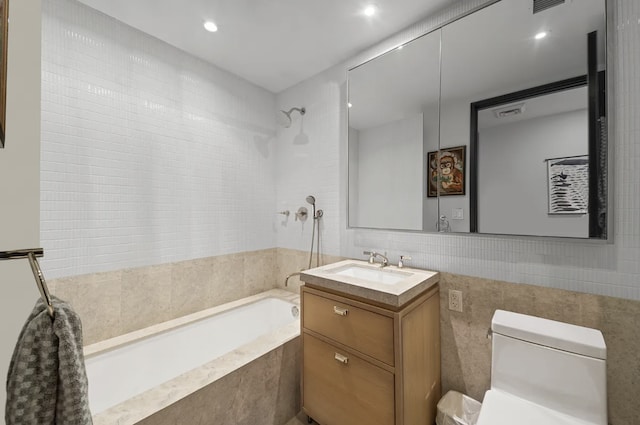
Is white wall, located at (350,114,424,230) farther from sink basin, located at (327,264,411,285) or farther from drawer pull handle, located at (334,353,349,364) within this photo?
drawer pull handle, located at (334,353,349,364)

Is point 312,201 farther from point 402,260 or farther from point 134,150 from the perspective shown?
point 134,150

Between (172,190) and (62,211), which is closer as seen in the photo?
(62,211)

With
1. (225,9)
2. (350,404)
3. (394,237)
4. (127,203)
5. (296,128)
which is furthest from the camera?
(296,128)

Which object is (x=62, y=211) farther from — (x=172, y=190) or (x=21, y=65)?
(x=21, y=65)

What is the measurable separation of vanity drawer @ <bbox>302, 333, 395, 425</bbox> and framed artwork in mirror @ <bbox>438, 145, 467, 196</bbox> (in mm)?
1124

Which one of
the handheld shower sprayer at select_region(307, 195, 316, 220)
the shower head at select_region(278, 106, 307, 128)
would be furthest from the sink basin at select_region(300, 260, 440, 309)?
the shower head at select_region(278, 106, 307, 128)

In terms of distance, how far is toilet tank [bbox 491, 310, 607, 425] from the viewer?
42.6 inches

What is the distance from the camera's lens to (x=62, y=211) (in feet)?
4.99

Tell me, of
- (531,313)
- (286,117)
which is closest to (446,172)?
(531,313)

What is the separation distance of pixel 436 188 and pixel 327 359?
127cm

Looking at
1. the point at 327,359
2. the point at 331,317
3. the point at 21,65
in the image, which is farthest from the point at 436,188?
the point at 21,65

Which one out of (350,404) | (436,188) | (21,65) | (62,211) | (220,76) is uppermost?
(220,76)

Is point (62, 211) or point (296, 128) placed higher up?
point (296, 128)

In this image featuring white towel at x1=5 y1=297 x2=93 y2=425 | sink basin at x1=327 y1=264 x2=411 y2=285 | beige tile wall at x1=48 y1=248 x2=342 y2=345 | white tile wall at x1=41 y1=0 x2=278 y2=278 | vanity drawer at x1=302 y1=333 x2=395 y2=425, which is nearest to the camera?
white towel at x1=5 y1=297 x2=93 y2=425
